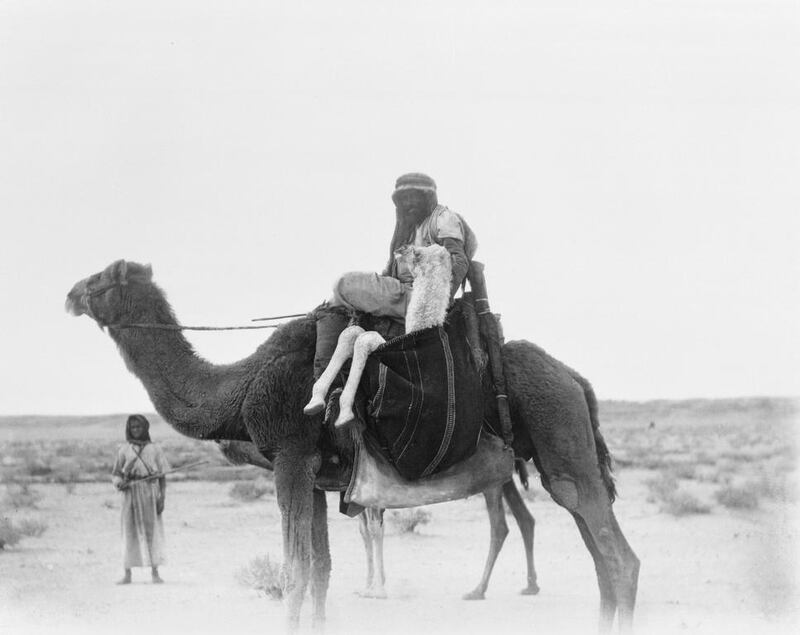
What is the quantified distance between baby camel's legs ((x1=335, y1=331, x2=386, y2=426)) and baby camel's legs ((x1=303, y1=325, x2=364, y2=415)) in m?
0.07

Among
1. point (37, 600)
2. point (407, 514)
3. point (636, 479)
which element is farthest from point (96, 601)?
point (636, 479)

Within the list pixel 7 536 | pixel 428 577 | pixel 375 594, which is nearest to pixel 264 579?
pixel 375 594

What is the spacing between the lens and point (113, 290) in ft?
28.1

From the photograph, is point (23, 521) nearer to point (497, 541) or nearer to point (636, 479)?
point (497, 541)

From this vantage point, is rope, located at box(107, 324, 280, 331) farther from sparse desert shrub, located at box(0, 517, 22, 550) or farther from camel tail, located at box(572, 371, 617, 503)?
sparse desert shrub, located at box(0, 517, 22, 550)

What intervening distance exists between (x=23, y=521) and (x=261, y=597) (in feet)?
29.9

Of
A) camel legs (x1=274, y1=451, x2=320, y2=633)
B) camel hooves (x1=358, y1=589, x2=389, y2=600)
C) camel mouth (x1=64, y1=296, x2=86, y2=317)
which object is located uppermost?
camel mouth (x1=64, y1=296, x2=86, y2=317)

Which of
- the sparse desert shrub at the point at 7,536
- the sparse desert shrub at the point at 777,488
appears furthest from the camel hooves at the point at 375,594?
the sparse desert shrub at the point at 777,488

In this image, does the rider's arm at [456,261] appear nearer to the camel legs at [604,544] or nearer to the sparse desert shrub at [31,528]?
the camel legs at [604,544]

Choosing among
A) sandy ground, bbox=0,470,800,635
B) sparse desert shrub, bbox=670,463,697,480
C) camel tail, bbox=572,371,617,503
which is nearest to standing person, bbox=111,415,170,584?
sandy ground, bbox=0,470,800,635

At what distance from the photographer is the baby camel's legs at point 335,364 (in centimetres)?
752

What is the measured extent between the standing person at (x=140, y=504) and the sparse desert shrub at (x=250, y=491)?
1100cm

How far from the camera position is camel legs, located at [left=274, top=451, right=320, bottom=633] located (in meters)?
7.73

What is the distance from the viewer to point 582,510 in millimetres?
7980
